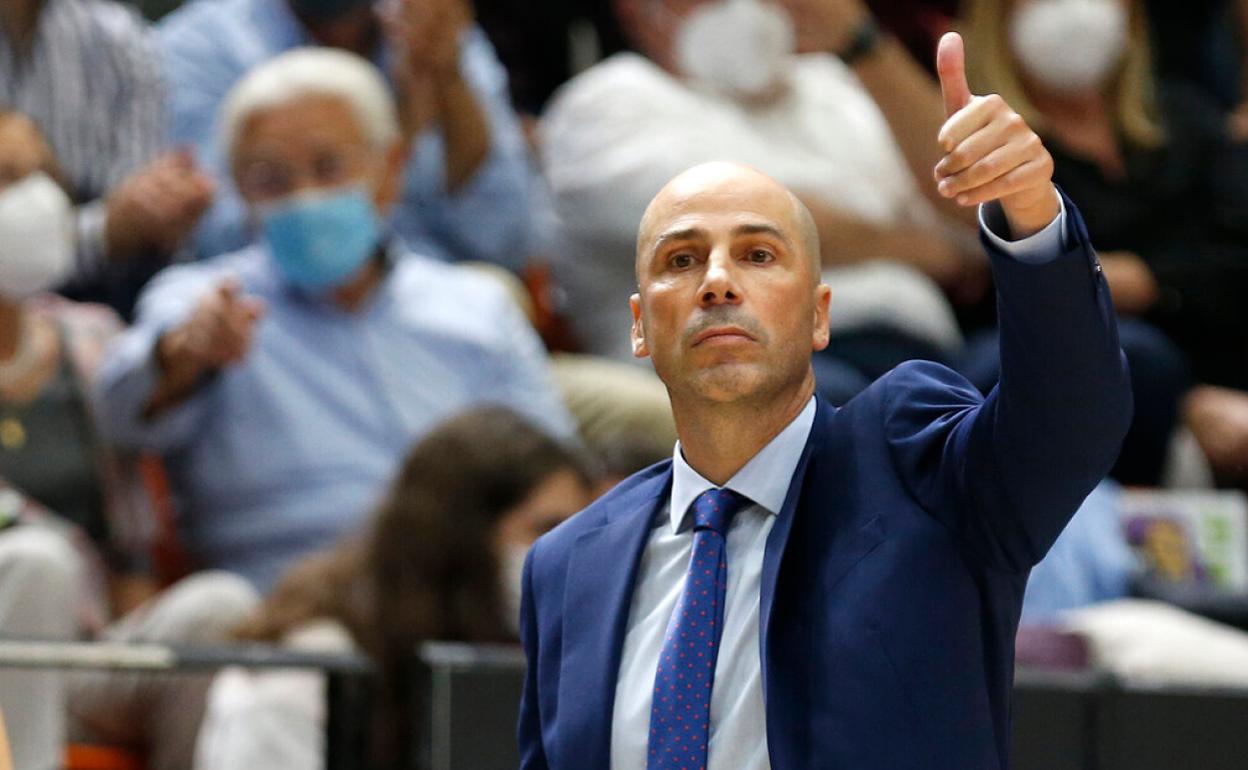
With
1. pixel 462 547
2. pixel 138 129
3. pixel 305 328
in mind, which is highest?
pixel 138 129

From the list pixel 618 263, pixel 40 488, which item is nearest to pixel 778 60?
pixel 618 263

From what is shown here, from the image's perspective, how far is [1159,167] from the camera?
5.44 metres

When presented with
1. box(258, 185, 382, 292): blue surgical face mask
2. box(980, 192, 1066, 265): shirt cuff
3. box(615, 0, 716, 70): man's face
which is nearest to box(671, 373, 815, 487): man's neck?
box(980, 192, 1066, 265): shirt cuff

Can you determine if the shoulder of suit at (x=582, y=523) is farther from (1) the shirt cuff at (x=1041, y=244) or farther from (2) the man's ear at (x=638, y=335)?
(1) the shirt cuff at (x=1041, y=244)

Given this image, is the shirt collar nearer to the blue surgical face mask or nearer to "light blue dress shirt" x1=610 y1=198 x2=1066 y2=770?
"light blue dress shirt" x1=610 y1=198 x2=1066 y2=770

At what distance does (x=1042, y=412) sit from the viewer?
1642 mm

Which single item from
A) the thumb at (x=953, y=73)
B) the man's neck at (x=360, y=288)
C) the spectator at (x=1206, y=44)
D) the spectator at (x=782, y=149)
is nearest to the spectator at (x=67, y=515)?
the man's neck at (x=360, y=288)

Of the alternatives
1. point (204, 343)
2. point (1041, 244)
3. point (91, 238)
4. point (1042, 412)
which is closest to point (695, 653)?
point (1042, 412)

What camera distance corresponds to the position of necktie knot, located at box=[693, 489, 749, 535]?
187 centimetres

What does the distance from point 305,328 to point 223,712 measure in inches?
52.4

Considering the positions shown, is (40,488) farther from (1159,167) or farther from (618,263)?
(1159,167)

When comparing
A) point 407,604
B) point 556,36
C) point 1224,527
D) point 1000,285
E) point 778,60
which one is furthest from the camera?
point 556,36

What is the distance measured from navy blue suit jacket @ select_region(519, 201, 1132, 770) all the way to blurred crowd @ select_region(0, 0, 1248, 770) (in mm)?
1757

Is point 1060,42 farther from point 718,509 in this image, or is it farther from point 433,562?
point 718,509
